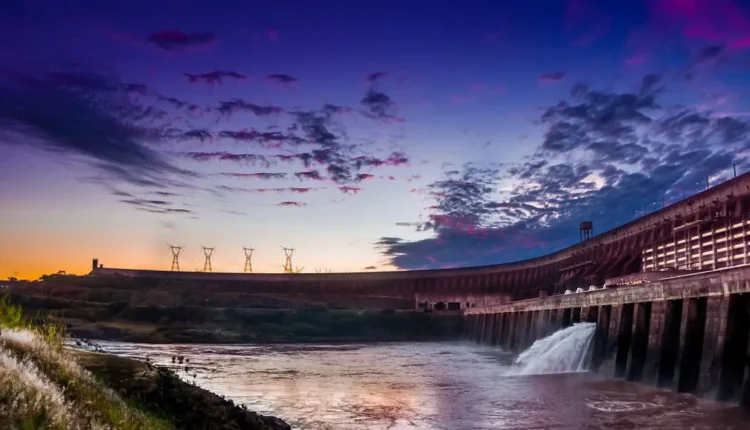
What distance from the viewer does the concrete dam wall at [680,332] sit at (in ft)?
57.6

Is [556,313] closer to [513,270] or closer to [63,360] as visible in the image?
[63,360]

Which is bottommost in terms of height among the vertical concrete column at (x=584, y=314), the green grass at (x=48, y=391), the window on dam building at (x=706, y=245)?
the green grass at (x=48, y=391)

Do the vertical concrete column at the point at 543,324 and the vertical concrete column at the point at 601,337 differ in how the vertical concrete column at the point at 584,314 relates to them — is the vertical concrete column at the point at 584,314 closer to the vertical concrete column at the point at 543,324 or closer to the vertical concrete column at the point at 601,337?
the vertical concrete column at the point at 601,337

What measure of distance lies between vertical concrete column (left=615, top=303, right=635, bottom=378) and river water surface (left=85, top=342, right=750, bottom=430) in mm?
976

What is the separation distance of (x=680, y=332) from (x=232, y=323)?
6086 centimetres

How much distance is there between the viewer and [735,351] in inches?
692

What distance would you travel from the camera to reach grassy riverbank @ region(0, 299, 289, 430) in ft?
22.0

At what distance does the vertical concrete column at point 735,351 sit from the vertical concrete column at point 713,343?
0.12 m

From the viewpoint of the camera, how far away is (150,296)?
89.6m

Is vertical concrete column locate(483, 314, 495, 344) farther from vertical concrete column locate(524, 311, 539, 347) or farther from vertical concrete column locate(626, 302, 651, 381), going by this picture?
vertical concrete column locate(626, 302, 651, 381)

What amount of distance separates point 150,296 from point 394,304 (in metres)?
37.0

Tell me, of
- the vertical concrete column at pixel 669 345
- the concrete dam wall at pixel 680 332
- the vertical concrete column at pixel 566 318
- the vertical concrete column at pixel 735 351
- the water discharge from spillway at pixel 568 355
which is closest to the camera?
the vertical concrete column at pixel 735 351

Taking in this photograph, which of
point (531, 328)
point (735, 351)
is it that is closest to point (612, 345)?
point (735, 351)

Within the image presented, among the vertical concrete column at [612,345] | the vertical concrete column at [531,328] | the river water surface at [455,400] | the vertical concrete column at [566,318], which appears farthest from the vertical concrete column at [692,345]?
the vertical concrete column at [531,328]
